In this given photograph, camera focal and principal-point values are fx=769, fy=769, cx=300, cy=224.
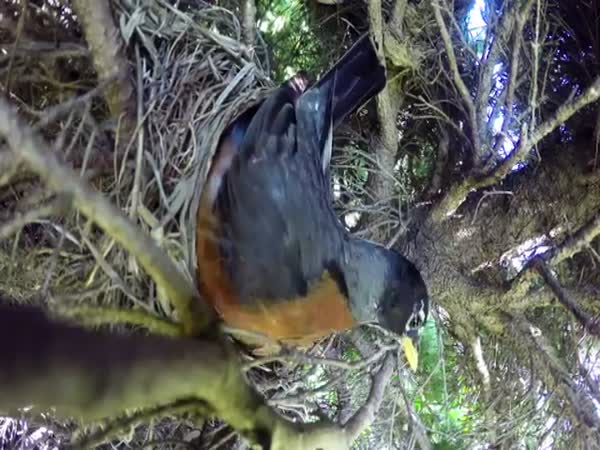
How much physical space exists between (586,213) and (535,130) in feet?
0.99

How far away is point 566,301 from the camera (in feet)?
4.04

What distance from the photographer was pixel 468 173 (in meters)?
1.27

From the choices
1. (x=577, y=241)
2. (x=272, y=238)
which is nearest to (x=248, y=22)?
(x=272, y=238)

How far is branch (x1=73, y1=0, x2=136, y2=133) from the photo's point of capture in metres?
0.97

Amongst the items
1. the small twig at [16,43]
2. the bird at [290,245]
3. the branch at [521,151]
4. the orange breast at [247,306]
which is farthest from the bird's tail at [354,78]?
the small twig at [16,43]

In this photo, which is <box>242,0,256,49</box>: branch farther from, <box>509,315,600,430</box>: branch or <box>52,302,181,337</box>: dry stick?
<box>52,302,181,337</box>: dry stick

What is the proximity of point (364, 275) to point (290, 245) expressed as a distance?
16 cm

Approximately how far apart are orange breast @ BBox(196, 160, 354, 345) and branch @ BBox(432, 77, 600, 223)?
36 centimetres

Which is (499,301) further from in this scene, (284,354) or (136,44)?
(136,44)

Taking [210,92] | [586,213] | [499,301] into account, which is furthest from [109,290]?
[586,213]

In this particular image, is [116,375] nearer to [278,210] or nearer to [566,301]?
[278,210]

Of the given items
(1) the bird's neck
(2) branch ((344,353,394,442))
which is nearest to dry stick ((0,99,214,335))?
(2) branch ((344,353,394,442))

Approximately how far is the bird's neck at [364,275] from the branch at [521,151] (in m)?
0.20

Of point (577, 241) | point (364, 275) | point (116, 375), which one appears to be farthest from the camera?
point (577, 241)
